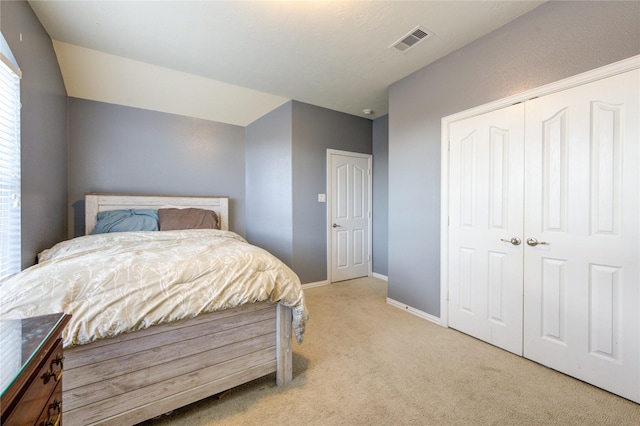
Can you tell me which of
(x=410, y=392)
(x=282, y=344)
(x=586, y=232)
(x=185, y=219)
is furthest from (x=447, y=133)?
(x=185, y=219)

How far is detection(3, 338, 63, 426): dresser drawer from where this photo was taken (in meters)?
0.59

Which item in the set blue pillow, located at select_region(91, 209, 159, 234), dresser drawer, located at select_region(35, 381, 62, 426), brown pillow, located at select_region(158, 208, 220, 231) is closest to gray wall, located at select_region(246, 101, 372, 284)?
brown pillow, located at select_region(158, 208, 220, 231)

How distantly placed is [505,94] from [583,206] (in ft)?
3.31

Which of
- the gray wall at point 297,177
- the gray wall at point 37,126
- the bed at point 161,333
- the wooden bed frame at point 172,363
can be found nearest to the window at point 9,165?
the gray wall at point 37,126

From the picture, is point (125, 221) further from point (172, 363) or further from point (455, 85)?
point (455, 85)

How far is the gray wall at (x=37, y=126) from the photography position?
5.60 ft

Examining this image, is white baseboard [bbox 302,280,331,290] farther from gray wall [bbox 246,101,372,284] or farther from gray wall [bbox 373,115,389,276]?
gray wall [bbox 373,115,389,276]

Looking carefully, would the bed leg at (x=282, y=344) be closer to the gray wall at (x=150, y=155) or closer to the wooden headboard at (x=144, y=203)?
the wooden headboard at (x=144, y=203)

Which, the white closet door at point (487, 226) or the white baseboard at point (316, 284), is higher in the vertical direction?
the white closet door at point (487, 226)

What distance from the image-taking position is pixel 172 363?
1.36 m

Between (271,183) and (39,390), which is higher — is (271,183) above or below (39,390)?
above

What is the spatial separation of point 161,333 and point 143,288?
0.26 metres

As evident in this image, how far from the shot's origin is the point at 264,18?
6.41 feet

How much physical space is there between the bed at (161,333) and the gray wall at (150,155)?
7.29 ft
